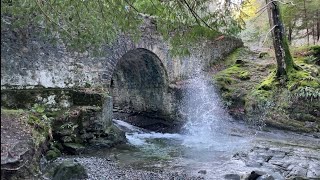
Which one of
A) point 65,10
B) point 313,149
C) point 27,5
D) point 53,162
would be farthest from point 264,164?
point 27,5

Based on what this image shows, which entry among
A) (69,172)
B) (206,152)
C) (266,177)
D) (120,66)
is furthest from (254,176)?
(120,66)

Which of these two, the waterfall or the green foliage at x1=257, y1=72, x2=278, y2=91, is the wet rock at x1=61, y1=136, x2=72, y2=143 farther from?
the green foliage at x1=257, y1=72, x2=278, y2=91

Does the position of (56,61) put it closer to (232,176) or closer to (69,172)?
(69,172)

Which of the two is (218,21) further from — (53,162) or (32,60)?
(32,60)

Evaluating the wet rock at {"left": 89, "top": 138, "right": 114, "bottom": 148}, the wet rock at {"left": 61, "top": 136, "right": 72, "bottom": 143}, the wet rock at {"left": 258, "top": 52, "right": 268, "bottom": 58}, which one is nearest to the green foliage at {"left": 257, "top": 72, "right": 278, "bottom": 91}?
the wet rock at {"left": 258, "top": 52, "right": 268, "bottom": 58}

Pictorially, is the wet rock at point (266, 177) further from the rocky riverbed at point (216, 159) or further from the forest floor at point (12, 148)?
the forest floor at point (12, 148)

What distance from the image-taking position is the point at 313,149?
833cm

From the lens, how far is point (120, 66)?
13273 mm

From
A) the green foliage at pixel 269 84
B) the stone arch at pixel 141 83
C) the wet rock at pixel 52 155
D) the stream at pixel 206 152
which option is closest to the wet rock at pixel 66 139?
the stream at pixel 206 152

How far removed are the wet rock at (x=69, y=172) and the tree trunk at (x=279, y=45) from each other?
7987 mm

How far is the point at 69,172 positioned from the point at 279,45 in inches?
337

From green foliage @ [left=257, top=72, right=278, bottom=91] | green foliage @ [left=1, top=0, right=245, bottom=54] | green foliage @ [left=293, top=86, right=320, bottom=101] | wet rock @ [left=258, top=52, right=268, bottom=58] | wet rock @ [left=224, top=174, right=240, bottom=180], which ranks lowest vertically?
wet rock @ [left=224, top=174, right=240, bottom=180]

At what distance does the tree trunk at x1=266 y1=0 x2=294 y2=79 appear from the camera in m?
11.6

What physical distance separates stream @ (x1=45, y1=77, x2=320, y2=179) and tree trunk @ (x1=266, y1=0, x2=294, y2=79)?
2.26 metres
